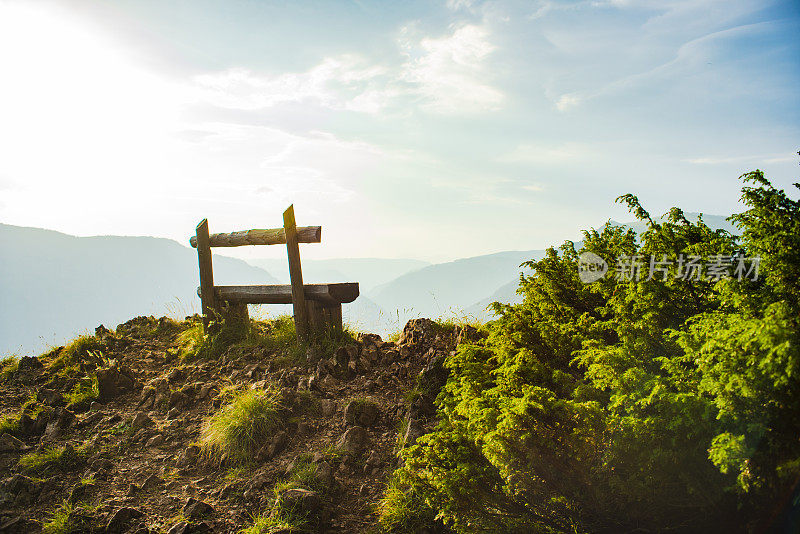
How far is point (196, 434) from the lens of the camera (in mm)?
6617

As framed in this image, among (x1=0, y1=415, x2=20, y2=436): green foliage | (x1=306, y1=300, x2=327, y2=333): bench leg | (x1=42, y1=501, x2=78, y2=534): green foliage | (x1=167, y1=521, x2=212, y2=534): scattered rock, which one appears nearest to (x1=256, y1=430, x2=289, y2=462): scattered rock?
(x1=167, y1=521, x2=212, y2=534): scattered rock

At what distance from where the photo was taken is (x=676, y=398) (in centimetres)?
304

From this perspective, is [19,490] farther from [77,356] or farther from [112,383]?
[77,356]

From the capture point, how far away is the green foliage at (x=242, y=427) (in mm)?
5965

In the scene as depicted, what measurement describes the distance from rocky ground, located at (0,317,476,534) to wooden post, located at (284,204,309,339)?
614mm

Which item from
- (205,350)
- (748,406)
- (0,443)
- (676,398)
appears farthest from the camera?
(205,350)

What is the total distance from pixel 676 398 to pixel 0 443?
27.6 ft

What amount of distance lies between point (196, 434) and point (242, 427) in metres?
1.01

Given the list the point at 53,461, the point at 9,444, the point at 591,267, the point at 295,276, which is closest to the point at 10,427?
the point at 9,444

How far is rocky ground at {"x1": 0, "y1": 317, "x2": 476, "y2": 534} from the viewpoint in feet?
16.8

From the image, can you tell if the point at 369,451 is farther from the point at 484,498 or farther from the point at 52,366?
the point at 52,366

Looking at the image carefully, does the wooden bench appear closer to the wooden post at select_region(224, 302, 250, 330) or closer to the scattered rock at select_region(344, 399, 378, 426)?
the wooden post at select_region(224, 302, 250, 330)

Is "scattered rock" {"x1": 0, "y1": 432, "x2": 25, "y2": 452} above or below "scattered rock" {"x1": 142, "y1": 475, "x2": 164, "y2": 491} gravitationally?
above

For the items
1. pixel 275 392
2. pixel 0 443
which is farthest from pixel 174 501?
pixel 0 443
